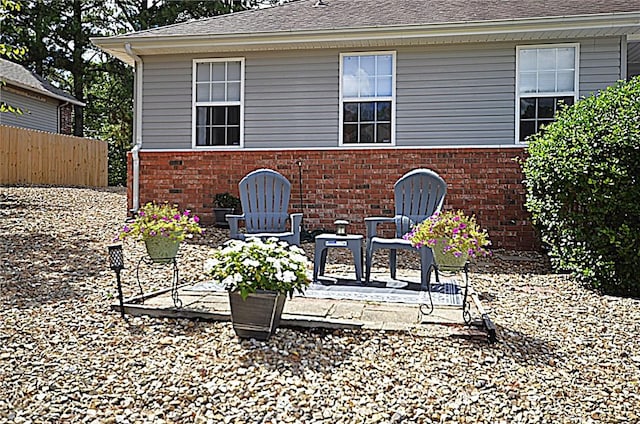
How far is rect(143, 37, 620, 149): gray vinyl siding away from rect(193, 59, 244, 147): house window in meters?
0.11

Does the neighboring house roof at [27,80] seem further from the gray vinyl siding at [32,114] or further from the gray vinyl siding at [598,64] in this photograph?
Result: the gray vinyl siding at [598,64]

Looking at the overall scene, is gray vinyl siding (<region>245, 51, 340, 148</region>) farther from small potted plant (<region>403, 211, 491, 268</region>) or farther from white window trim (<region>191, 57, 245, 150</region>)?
small potted plant (<region>403, 211, 491, 268</region>)

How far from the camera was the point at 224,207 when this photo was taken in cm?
792

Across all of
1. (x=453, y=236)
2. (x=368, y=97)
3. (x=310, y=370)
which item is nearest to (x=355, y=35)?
(x=368, y=97)

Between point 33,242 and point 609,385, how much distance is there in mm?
5938

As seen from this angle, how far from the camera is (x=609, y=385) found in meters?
2.81

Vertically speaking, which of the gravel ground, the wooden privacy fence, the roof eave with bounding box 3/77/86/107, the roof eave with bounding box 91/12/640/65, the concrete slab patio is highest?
the roof eave with bounding box 3/77/86/107

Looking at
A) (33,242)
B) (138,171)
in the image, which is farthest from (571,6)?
(33,242)

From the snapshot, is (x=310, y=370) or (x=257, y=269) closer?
(x=310, y=370)

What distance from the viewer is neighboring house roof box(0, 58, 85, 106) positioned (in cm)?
1568

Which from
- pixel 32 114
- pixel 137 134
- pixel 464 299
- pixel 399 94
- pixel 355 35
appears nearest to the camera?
pixel 464 299

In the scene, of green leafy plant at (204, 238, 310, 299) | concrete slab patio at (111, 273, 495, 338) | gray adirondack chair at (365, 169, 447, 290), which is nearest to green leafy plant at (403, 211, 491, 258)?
concrete slab patio at (111, 273, 495, 338)

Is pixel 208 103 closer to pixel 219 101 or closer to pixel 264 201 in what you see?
pixel 219 101

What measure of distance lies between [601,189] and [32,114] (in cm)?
1668
